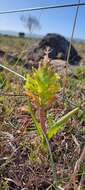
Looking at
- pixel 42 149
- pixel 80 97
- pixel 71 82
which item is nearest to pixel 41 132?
pixel 42 149

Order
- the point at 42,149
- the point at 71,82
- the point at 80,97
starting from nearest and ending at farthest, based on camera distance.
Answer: the point at 42,149 → the point at 80,97 → the point at 71,82

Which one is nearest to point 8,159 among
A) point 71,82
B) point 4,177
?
point 4,177

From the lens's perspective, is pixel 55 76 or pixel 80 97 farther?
pixel 80 97

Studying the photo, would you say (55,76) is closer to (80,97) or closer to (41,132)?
(41,132)

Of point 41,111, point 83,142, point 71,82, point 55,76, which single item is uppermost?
point 55,76

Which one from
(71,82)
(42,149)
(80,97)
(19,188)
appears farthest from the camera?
(71,82)

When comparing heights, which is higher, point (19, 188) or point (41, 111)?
point (41, 111)

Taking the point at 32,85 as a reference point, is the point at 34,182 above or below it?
below

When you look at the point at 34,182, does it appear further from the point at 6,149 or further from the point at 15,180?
the point at 6,149

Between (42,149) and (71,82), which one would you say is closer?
(42,149)
